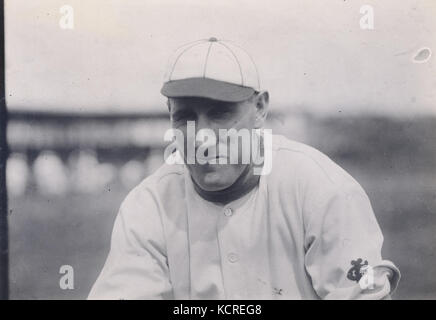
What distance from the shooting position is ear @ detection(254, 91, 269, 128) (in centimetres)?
246

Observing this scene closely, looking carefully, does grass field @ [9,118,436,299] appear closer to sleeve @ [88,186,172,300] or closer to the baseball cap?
sleeve @ [88,186,172,300]

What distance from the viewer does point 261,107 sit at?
2.47 metres

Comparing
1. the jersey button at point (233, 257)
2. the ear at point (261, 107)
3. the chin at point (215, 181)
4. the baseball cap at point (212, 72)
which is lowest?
the jersey button at point (233, 257)

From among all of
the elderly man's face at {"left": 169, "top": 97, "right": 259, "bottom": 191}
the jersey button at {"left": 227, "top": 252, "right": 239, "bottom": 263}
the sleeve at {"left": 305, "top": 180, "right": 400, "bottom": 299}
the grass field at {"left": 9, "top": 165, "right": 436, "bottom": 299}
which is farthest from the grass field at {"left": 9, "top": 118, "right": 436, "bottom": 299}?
the jersey button at {"left": 227, "top": 252, "right": 239, "bottom": 263}

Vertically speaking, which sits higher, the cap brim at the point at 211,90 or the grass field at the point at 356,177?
the cap brim at the point at 211,90

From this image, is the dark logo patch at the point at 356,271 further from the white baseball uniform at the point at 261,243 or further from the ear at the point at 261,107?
the ear at the point at 261,107

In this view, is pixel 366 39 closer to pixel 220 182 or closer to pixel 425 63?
pixel 425 63

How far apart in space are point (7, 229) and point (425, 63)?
1.85 meters

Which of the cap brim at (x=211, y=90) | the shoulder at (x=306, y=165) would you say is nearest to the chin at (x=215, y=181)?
the shoulder at (x=306, y=165)

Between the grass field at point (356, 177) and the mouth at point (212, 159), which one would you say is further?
the grass field at point (356, 177)

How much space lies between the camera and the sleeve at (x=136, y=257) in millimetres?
2387

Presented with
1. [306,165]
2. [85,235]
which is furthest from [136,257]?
[306,165]

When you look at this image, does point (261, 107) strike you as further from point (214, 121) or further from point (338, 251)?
point (338, 251)
